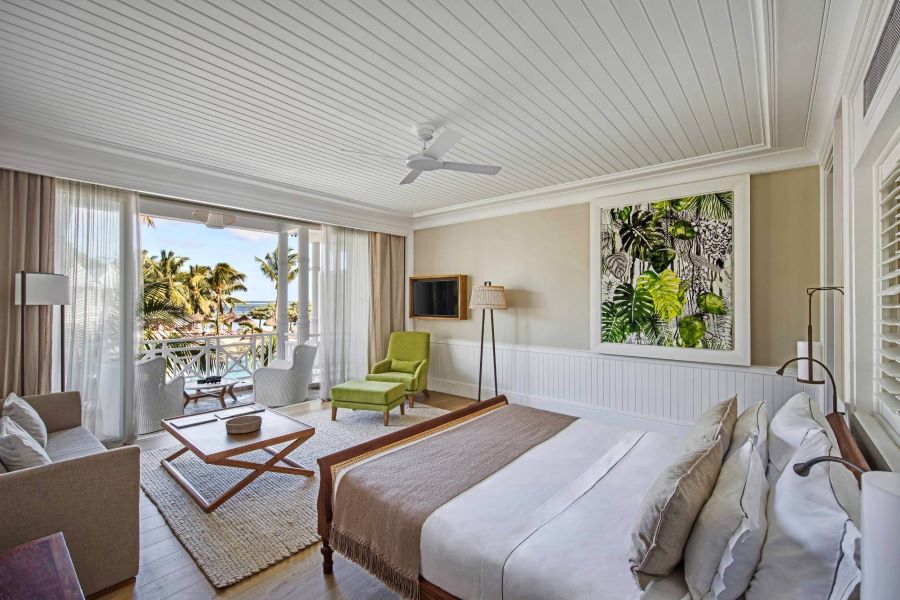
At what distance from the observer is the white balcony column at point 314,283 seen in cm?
559

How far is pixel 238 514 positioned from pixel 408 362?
295 cm

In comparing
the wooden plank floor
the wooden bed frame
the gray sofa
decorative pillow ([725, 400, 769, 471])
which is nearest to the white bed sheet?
the wooden bed frame

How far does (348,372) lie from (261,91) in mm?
3901

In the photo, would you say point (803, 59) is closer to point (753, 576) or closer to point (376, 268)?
point (753, 576)

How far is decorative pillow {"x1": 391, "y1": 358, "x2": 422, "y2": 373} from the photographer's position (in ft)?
17.3

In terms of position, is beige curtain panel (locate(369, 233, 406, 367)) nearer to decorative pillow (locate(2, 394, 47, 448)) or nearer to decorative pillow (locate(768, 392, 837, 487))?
decorative pillow (locate(2, 394, 47, 448))

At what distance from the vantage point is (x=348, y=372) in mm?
5656

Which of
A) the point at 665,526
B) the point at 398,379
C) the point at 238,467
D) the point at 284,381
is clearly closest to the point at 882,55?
the point at 665,526

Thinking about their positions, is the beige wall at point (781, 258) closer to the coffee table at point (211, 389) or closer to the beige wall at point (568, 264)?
the beige wall at point (568, 264)

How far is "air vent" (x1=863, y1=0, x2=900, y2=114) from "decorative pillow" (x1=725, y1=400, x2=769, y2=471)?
4.42 feet

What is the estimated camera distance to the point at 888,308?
1625mm

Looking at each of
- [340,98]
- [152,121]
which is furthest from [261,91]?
[152,121]

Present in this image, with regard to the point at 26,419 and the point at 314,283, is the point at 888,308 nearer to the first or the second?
the point at 26,419

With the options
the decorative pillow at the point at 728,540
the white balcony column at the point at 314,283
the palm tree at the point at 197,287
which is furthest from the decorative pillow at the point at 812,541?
the palm tree at the point at 197,287
